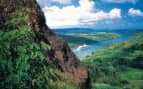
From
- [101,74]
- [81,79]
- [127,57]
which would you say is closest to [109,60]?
[127,57]

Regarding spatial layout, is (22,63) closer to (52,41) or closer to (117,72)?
(52,41)

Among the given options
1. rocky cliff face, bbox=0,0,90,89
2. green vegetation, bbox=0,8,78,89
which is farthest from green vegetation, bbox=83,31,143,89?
green vegetation, bbox=0,8,78,89

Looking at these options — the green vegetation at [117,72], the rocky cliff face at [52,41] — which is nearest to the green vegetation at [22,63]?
the rocky cliff face at [52,41]

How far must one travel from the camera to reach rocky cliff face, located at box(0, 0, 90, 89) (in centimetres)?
1111

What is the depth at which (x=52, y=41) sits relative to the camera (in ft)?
50.3

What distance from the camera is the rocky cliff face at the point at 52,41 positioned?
437 inches

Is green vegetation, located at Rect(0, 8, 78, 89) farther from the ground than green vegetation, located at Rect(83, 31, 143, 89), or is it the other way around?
green vegetation, located at Rect(0, 8, 78, 89)

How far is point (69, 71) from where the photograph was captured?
14117mm

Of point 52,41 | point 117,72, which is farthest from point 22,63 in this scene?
point 117,72

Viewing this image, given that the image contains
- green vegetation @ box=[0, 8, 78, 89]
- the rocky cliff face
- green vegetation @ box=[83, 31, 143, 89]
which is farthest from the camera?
green vegetation @ box=[83, 31, 143, 89]

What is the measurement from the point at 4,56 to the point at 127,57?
634ft

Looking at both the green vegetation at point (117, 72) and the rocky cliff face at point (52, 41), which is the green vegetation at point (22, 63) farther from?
the green vegetation at point (117, 72)

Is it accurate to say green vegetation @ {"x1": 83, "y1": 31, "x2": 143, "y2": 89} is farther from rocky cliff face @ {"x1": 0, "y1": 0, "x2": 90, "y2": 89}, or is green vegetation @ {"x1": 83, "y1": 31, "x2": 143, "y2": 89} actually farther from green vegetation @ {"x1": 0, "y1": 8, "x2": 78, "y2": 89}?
green vegetation @ {"x1": 0, "y1": 8, "x2": 78, "y2": 89}

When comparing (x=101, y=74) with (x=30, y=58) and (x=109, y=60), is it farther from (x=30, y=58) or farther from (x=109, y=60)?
(x=30, y=58)
